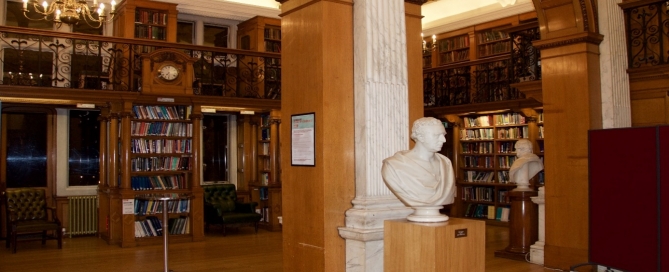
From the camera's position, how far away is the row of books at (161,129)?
32.2ft

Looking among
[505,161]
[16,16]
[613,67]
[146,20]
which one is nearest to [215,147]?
[146,20]

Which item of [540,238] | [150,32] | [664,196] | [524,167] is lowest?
[540,238]

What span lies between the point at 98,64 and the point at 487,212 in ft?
26.0

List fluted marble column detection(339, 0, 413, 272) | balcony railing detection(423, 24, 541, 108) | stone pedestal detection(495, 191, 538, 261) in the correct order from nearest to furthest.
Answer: fluted marble column detection(339, 0, 413, 272)
stone pedestal detection(495, 191, 538, 261)
balcony railing detection(423, 24, 541, 108)

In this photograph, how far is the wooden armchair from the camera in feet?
29.7

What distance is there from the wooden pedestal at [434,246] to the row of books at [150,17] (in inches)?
367

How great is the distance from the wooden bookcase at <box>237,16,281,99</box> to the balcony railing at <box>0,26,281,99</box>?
25 millimetres

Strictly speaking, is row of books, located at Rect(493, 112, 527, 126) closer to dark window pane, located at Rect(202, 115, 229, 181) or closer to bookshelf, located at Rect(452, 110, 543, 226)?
bookshelf, located at Rect(452, 110, 543, 226)

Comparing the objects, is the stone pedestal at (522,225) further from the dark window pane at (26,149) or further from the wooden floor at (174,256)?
the dark window pane at (26,149)

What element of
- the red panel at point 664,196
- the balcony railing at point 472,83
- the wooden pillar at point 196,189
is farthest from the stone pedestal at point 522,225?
the wooden pillar at point 196,189

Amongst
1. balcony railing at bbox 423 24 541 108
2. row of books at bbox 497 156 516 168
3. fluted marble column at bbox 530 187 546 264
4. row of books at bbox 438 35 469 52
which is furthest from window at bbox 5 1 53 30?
fluted marble column at bbox 530 187 546 264

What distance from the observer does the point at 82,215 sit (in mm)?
10562

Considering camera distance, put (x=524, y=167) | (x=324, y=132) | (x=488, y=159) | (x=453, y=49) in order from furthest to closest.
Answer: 1. (x=453, y=49)
2. (x=488, y=159)
3. (x=524, y=167)
4. (x=324, y=132)

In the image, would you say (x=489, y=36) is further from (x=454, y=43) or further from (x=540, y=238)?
(x=540, y=238)
